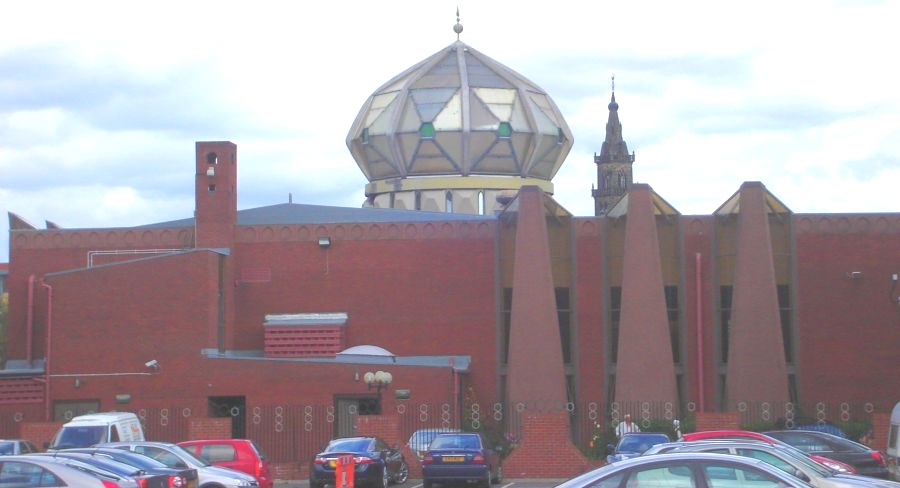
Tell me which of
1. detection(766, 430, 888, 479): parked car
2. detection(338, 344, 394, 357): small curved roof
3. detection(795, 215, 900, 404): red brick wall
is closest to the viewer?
detection(766, 430, 888, 479): parked car

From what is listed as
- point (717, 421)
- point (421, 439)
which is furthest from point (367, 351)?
point (717, 421)

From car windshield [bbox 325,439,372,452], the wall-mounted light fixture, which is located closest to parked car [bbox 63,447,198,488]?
car windshield [bbox 325,439,372,452]

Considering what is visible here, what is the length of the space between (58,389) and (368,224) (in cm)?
1139

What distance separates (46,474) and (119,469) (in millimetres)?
1863

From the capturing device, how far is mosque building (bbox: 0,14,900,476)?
41594 millimetres

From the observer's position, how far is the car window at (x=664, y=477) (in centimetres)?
1448

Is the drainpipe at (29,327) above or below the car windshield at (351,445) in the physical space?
above

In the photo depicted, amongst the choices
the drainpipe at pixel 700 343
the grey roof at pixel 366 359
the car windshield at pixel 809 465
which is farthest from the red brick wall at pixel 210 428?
the car windshield at pixel 809 465

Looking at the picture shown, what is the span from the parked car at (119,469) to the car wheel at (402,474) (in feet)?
38.4

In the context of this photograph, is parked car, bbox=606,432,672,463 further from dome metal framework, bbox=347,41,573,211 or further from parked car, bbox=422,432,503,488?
dome metal framework, bbox=347,41,573,211

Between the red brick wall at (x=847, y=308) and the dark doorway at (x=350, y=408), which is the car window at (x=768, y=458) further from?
the red brick wall at (x=847, y=308)

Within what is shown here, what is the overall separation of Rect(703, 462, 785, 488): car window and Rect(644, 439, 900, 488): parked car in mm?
2632

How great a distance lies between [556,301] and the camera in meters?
45.1

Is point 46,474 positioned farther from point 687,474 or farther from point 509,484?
point 509,484
